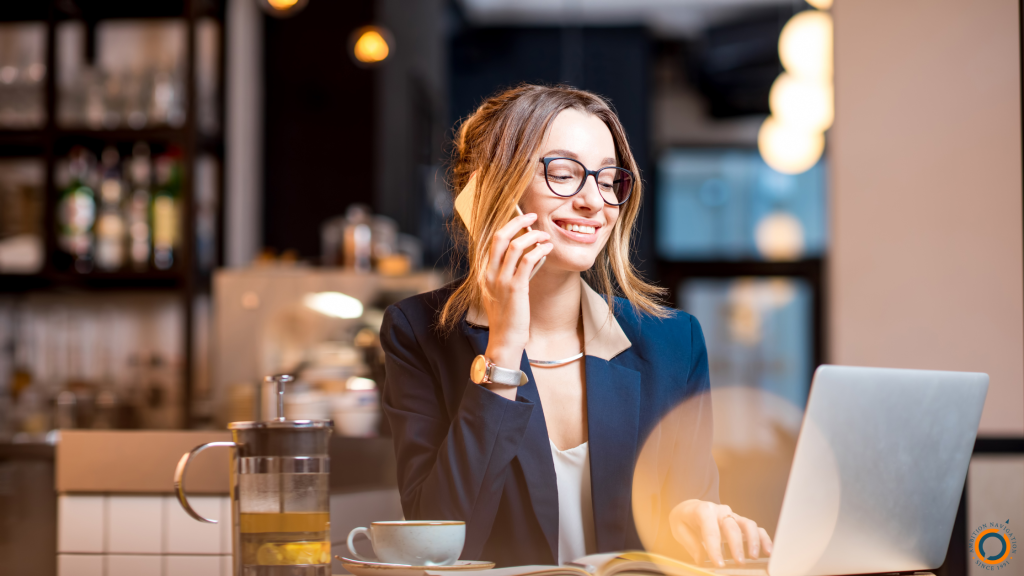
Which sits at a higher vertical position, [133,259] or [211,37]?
[211,37]

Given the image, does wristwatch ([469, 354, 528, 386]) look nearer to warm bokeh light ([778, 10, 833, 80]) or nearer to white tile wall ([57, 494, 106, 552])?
white tile wall ([57, 494, 106, 552])

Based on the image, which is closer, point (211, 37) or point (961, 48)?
point (961, 48)

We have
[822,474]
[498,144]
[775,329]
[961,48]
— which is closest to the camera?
[822,474]

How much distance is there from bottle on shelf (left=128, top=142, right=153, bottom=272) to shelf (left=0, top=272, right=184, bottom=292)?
0.06 m

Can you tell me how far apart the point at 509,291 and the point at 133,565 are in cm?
81

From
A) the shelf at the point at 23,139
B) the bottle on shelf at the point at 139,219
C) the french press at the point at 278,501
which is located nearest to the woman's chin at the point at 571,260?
the french press at the point at 278,501

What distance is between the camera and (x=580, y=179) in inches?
49.3

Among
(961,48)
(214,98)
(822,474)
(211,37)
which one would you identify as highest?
(211,37)

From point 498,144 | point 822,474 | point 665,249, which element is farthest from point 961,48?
point 665,249

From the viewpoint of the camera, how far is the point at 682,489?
130 cm

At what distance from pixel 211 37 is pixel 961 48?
3121mm

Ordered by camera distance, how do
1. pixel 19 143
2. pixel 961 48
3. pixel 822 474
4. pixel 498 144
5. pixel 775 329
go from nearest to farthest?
1. pixel 822 474
2. pixel 498 144
3. pixel 961 48
4. pixel 19 143
5. pixel 775 329

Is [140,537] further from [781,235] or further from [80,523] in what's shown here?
[781,235]

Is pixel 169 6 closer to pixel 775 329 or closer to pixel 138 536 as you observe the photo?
pixel 138 536
